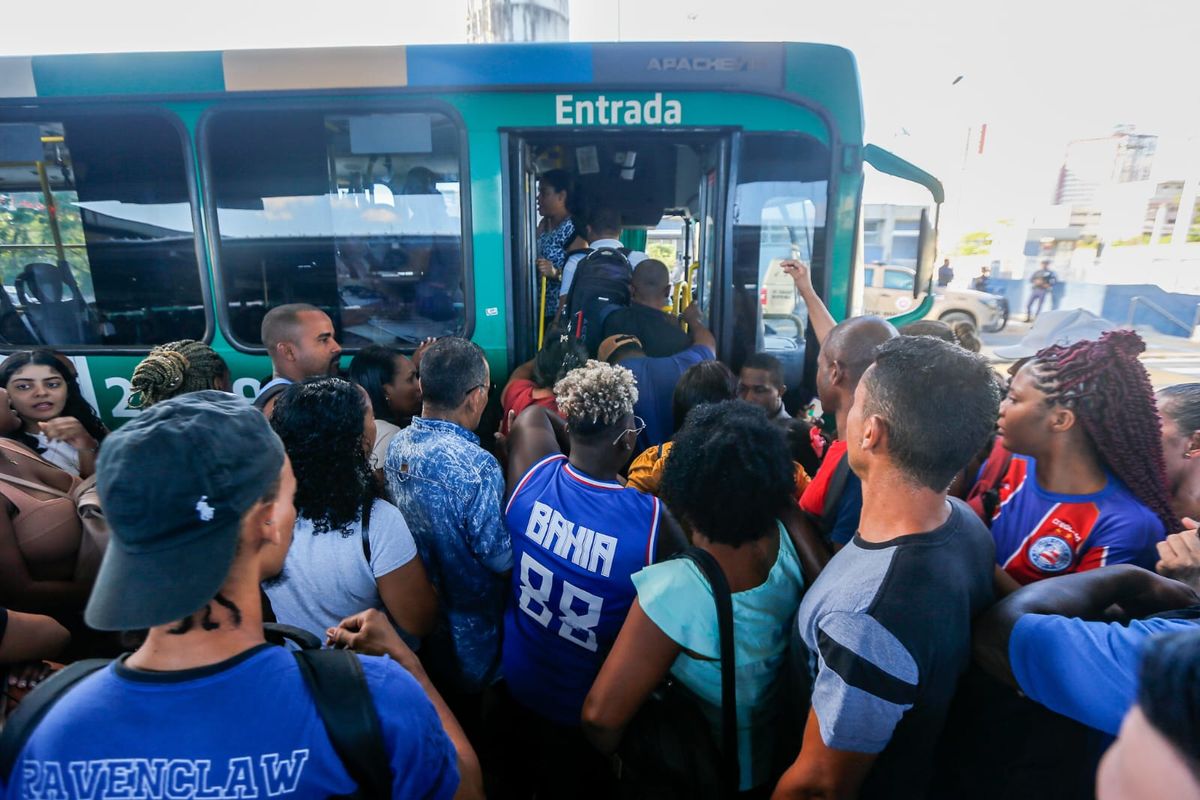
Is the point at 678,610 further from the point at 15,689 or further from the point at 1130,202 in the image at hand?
the point at 1130,202

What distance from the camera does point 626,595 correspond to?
179 cm

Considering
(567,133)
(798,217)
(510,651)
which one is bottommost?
(510,651)

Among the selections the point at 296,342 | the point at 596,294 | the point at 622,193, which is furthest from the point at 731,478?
the point at 622,193

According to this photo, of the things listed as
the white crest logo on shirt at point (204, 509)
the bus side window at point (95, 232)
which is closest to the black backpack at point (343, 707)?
the white crest logo on shirt at point (204, 509)

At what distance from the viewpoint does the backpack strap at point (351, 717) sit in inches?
36.7

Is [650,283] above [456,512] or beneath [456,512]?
above

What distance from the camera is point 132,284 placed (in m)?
3.77

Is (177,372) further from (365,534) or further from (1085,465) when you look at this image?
(1085,465)

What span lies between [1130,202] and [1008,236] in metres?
5.31

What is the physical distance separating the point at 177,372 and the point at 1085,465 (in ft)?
11.6

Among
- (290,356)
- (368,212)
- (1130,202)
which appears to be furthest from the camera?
(1130,202)

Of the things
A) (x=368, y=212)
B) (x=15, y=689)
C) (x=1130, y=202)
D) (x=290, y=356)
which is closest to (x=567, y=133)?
(x=368, y=212)

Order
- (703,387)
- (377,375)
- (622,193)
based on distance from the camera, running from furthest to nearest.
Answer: (622,193) < (377,375) < (703,387)

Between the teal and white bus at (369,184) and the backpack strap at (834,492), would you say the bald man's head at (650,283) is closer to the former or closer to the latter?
the teal and white bus at (369,184)
